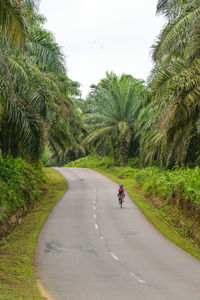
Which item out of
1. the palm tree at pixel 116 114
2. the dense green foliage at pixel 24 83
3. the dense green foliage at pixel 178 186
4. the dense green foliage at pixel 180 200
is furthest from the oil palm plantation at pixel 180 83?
the palm tree at pixel 116 114

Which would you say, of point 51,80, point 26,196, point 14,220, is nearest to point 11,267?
point 14,220

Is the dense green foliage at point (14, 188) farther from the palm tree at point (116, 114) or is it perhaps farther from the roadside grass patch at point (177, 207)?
the palm tree at point (116, 114)

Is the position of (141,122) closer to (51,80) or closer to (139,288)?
(51,80)

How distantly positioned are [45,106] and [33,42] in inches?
141

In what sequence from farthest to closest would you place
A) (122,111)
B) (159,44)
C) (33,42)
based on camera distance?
(122,111) < (33,42) < (159,44)

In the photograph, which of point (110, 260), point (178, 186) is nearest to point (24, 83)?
point (178, 186)

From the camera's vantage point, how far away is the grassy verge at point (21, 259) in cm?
821

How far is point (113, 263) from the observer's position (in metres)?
11.8

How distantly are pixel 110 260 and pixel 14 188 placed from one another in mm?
9501

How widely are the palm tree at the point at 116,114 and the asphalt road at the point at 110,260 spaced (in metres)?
25.5

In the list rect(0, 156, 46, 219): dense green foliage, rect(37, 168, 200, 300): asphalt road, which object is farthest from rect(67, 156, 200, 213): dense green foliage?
rect(0, 156, 46, 219): dense green foliage

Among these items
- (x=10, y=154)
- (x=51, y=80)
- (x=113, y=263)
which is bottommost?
(x=113, y=263)

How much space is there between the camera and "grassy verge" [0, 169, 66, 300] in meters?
8.21

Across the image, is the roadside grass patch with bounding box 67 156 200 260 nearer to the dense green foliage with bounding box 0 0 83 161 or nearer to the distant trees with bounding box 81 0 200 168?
the distant trees with bounding box 81 0 200 168
